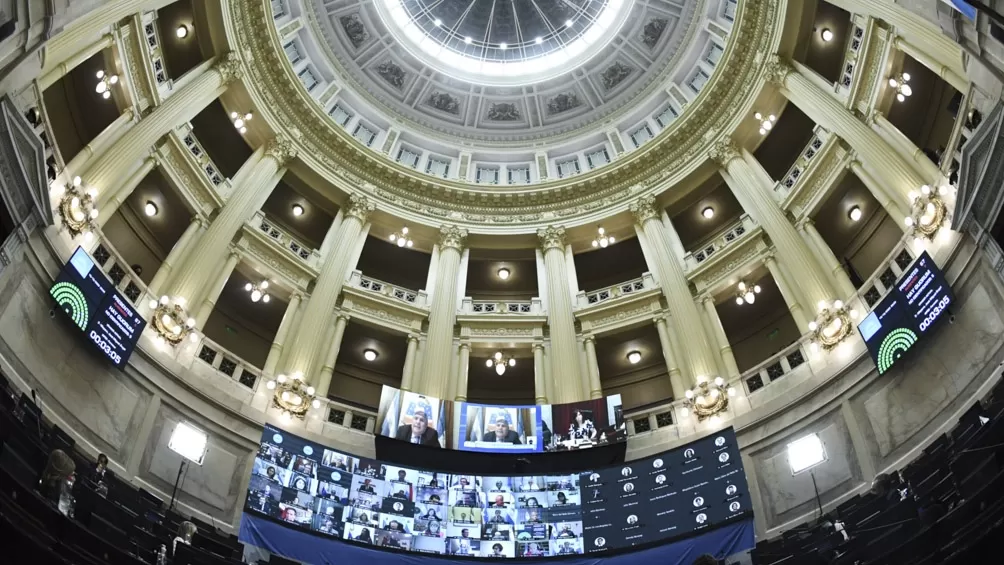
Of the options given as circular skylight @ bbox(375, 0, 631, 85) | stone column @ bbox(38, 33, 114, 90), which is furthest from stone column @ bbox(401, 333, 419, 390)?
circular skylight @ bbox(375, 0, 631, 85)

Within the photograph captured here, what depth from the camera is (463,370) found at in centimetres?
2591

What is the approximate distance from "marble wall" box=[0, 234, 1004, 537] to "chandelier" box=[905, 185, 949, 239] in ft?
5.39

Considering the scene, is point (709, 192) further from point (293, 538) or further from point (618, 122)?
point (293, 538)

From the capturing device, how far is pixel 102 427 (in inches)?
674

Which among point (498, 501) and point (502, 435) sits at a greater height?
point (502, 435)

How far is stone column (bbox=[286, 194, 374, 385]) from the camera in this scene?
2328 centimetres

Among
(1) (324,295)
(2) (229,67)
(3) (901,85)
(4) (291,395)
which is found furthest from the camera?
(2) (229,67)

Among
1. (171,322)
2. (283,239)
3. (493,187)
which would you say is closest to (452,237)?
(493,187)

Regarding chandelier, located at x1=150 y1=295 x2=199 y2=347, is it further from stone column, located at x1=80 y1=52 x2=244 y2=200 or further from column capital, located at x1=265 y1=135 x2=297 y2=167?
column capital, located at x1=265 y1=135 x2=297 y2=167

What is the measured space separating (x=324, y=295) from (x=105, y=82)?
949 cm

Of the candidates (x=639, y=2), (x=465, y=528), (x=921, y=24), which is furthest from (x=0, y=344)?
(x=639, y=2)

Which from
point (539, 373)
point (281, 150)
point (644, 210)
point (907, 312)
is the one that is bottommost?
point (907, 312)

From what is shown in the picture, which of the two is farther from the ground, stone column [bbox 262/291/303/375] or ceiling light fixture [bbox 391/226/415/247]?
ceiling light fixture [bbox 391/226/415/247]

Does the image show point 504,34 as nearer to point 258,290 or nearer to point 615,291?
point 615,291
